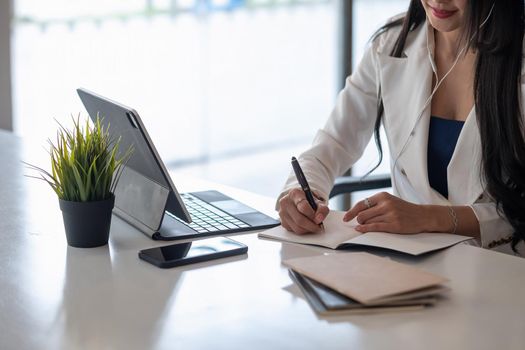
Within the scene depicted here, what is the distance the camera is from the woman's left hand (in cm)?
175

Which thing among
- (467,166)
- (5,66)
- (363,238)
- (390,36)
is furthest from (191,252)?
(5,66)

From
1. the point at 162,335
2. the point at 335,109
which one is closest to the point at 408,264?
the point at 162,335

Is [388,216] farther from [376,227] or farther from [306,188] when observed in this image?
[306,188]

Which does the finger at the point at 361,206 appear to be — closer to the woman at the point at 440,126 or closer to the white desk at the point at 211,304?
the woman at the point at 440,126

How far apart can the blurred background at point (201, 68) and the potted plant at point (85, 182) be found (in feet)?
5.50

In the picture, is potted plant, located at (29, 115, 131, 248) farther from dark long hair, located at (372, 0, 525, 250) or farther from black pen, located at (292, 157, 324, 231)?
dark long hair, located at (372, 0, 525, 250)

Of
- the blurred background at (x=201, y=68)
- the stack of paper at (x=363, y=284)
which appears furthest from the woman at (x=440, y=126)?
the blurred background at (x=201, y=68)

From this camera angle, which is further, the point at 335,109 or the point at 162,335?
the point at 335,109

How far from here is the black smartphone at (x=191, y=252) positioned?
63.1 inches

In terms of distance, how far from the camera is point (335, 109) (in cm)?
242

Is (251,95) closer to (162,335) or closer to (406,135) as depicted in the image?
(406,135)

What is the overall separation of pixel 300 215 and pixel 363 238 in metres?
0.15

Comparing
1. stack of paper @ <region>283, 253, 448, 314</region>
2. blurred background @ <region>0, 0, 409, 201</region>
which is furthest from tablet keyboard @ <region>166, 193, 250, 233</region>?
blurred background @ <region>0, 0, 409, 201</region>

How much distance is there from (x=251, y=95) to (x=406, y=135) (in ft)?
9.30
